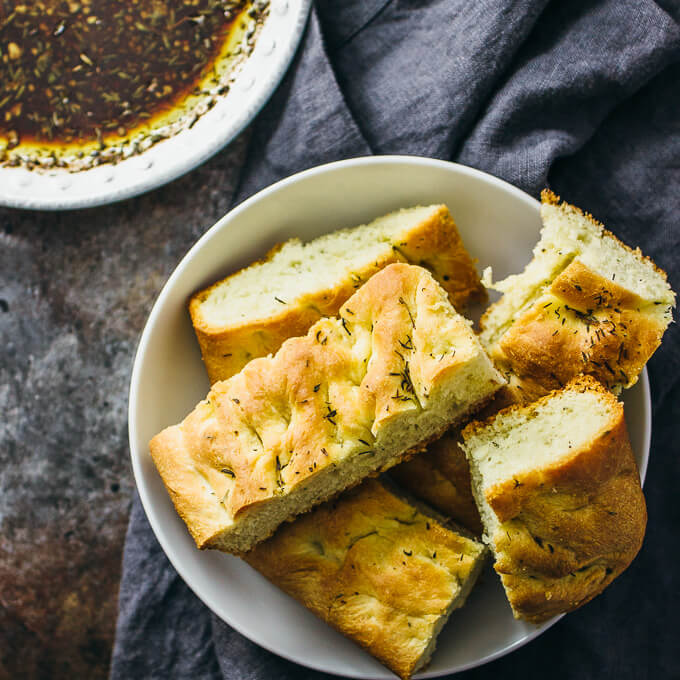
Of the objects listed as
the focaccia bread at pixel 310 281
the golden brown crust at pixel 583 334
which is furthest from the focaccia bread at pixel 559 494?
the focaccia bread at pixel 310 281

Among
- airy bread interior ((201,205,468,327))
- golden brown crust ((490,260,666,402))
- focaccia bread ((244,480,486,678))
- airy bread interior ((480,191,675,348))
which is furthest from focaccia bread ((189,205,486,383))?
focaccia bread ((244,480,486,678))

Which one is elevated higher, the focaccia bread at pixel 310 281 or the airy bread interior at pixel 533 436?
the focaccia bread at pixel 310 281

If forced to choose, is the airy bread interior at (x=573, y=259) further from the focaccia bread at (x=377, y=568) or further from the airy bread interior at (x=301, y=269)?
the focaccia bread at (x=377, y=568)

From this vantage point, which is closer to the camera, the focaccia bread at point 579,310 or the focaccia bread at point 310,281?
the focaccia bread at point 579,310

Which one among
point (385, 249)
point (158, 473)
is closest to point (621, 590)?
point (385, 249)

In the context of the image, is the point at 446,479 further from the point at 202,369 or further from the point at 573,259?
the point at 202,369

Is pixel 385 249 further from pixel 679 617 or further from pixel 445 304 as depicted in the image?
pixel 679 617

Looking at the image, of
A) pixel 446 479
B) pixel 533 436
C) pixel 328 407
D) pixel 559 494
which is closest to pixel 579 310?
pixel 533 436

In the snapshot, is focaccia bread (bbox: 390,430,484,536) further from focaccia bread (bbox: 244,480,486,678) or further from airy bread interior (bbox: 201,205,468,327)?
airy bread interior (bbox: 201,205,468,327)
